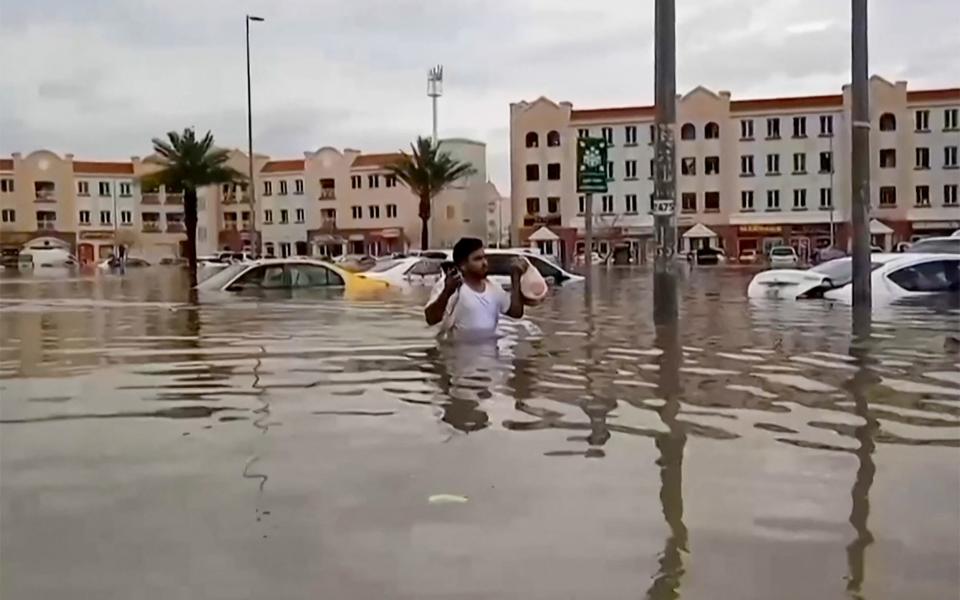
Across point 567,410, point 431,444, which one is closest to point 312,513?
point 431,444

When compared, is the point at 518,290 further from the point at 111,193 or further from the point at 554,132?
the point at 111,193

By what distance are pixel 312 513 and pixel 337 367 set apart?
17.5 ft

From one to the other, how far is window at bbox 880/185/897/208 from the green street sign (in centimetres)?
5555

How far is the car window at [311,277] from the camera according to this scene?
2166cm

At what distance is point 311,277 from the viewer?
2175cm

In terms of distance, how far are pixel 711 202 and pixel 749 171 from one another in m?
3.20

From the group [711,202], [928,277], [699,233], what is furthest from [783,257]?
[928,277]

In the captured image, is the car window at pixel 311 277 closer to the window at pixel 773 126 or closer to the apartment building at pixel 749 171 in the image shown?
the apartment building at pixel 749 171

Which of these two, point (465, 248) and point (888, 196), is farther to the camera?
point (888, 196)

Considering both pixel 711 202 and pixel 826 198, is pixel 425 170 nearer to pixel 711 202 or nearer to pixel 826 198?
pixel 711 202

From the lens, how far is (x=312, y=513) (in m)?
4.94

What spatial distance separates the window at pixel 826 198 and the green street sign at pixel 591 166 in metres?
54.8

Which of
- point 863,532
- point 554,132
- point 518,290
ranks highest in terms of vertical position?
point 554,132

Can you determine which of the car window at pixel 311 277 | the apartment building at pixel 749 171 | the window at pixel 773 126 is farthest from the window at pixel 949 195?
the car window at pixel 311 277
